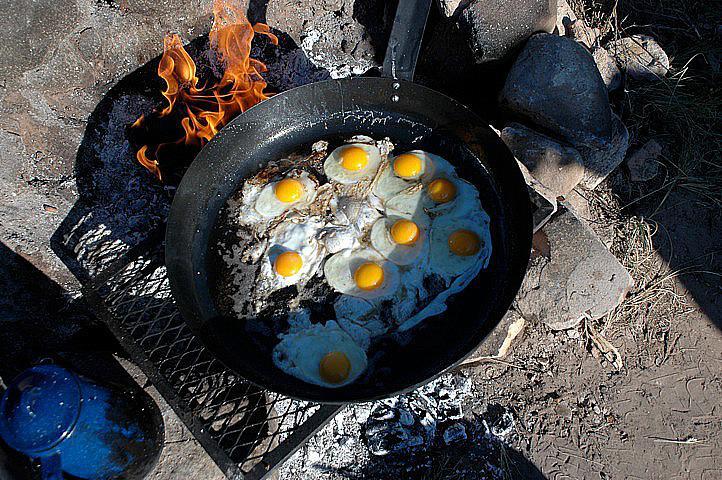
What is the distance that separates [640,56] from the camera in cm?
533

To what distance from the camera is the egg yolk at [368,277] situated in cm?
322

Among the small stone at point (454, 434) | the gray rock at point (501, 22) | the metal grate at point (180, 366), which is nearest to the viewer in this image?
the metal grate at point (180, 366)

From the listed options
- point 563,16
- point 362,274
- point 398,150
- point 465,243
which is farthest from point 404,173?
point 563,16

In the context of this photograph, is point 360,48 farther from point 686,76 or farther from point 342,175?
point 686,76

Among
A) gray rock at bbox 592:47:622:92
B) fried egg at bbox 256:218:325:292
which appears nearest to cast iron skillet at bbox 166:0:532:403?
fried egg at bbox 256:218:325:292

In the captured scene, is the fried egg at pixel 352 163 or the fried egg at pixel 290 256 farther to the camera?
the fried egg at pixel 352 163

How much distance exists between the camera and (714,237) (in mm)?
4727

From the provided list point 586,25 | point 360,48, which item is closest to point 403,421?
point 360,48

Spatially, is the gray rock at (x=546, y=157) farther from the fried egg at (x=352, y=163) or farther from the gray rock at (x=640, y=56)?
the gray rock at (x=640, y=56)

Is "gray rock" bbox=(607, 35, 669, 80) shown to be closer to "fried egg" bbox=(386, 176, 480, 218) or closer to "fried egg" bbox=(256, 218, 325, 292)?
"fried egg" bbox=(386, 176, 480, 218)

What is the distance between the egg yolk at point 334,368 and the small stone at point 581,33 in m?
4.21

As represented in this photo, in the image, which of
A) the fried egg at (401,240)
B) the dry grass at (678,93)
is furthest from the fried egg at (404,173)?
the dry grass at (678,93)

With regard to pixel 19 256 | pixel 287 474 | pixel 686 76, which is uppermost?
pixel 19 256

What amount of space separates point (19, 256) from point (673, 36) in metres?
6.88
